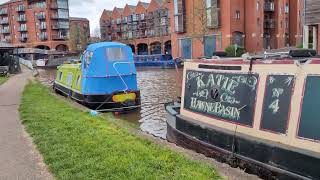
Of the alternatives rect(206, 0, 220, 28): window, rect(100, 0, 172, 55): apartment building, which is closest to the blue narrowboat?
rect(206, 0, 220, 28): window

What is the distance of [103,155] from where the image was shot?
647 cm

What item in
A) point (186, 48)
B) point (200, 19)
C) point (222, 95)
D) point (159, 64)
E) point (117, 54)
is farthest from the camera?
point (186, 48)

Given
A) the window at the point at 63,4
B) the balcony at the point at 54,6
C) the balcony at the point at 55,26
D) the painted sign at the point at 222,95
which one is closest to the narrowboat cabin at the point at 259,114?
the painted sign at the point at 222,95

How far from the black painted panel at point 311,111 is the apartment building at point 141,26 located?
69348mm

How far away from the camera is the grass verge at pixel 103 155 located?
17.8ft

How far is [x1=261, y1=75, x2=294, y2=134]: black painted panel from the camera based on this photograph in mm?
5660

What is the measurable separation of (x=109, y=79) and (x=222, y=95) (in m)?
8.76

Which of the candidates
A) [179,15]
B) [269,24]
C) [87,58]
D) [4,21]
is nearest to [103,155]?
[87,58]

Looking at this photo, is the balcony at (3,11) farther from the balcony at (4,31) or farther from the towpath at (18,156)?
the towpath at (18,156)

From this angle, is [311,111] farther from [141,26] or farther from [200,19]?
[141,26]

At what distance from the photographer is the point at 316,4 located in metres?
21.2

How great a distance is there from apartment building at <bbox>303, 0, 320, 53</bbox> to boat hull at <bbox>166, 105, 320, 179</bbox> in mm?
15685

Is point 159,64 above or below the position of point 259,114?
above

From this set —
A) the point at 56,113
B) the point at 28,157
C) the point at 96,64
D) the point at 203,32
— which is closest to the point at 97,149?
the point at 28,157
